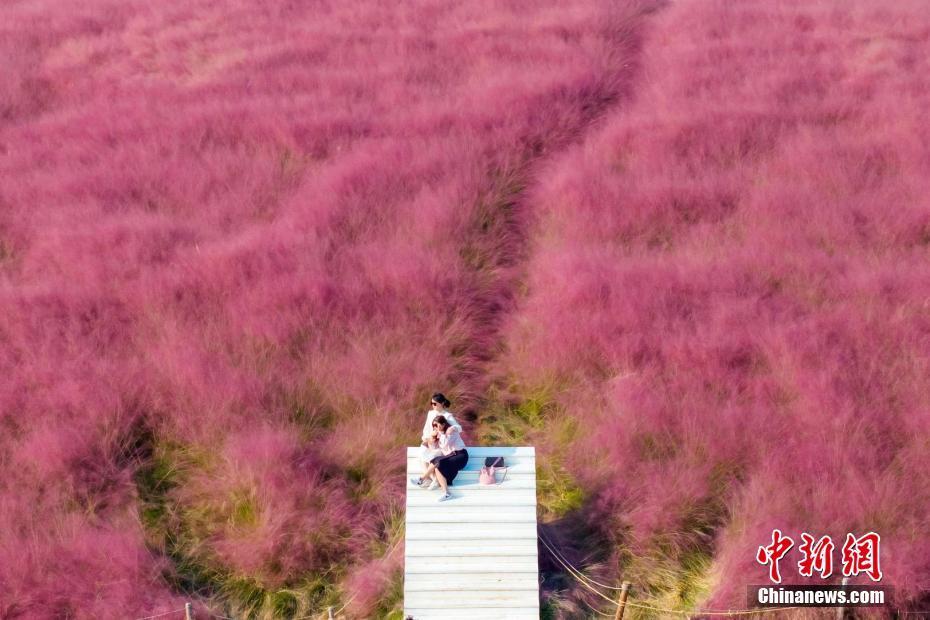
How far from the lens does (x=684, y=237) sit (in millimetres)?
6816

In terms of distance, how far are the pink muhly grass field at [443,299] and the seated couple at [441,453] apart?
0.52 metres

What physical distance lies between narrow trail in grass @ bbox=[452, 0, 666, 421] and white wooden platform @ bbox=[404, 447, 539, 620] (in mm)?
1220

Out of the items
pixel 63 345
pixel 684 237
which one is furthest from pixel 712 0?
pixel 63 345

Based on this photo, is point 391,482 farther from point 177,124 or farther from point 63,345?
point 177,124

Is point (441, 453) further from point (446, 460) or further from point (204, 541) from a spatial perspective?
point (204, 541)

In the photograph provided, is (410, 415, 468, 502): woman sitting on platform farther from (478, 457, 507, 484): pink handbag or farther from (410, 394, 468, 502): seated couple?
(478, 457, 507, 484): pink handbag

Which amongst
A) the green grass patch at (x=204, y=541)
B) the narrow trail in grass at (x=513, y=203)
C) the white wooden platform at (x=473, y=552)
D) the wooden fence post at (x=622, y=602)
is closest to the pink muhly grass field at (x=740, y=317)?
the narrow trail in grass at (x=513, y=203)

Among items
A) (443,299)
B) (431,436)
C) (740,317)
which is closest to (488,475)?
(431,436)

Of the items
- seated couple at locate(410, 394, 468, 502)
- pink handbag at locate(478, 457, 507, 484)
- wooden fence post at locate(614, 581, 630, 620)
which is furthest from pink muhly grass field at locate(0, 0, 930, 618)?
pink handbag at locate(478, 457, 507, 484)

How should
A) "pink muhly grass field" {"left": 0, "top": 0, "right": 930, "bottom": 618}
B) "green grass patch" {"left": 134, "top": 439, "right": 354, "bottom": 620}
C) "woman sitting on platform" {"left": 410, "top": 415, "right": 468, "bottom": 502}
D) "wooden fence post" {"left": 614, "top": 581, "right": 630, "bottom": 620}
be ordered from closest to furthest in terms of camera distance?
"wooden fence post" {"left": 614, "top": 581, "right": 630, "bottom": 620}
"woman sitting on platform" {"left": 410, "top": 415, "right": 468, "bottom": 502}
"green grass patch" {"left": 134, "top": 439, "right": 354, "bottom": 620}
"pink muhly grass field" {"left": 0, "top": 0, "right": 930, "bottom": 618}

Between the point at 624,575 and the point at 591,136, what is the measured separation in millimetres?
4650

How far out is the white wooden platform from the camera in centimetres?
413

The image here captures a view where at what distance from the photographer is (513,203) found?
746 cm

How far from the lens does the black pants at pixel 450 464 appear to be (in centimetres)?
443
